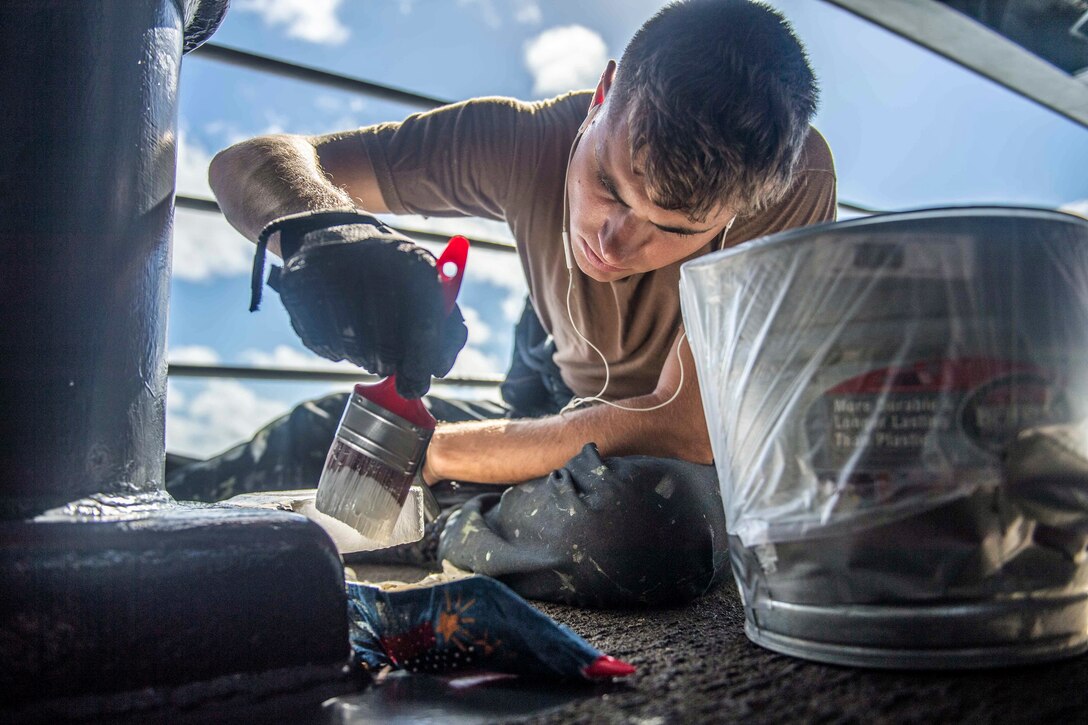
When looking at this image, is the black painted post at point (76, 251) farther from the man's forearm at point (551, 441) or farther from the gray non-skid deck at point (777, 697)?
the man's forearm at point (551, 441)

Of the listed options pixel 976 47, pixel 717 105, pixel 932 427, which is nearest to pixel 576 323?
pixel 717 105

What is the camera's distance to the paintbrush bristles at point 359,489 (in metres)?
0.80

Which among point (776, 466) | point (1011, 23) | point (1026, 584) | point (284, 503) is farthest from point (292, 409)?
point (1011, 23)

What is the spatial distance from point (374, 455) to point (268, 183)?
1.46 feet

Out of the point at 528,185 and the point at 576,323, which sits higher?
the point at 528,185

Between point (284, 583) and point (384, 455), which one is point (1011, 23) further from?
point (284, 583)

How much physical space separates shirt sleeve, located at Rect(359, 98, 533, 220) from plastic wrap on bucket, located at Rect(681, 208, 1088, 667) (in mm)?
759

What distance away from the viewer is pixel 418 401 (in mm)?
810

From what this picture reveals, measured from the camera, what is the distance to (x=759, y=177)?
39.3 inches

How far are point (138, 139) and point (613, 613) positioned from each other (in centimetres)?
80

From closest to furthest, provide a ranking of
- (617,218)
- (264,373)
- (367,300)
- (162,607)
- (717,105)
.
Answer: (162,607), (367,300), (717,105), (617,218), (264,373)

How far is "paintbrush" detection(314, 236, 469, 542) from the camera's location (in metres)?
0.79

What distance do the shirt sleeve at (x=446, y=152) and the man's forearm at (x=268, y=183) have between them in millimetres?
140

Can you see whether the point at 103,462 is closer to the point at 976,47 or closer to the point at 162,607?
the point at 162,607
